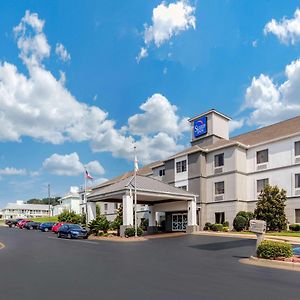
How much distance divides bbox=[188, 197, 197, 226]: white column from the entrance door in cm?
367

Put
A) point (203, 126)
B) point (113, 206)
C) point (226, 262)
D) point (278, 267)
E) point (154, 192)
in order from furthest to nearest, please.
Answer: point (113, 206), point (203, 126), point (154, 192), point (226, 262), point (278, 267)

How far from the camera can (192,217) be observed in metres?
39.5

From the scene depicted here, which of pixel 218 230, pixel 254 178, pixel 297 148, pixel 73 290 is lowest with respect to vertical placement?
pixel 218 230

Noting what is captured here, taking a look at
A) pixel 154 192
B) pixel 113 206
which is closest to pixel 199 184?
pixel 154 192

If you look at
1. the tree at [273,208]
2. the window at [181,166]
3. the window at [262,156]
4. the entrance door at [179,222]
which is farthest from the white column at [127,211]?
the window at [262,156]

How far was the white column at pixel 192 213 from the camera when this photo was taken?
39228 millimetres

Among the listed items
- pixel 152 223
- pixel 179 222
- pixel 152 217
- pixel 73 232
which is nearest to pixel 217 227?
pixel 179 222

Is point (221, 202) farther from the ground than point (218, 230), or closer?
farther from the ground

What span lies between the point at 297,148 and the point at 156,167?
2228cm

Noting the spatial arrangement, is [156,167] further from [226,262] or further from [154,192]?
[226,262]

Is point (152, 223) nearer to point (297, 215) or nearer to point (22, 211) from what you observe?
point (297, 215)

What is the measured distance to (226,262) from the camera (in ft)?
54.0

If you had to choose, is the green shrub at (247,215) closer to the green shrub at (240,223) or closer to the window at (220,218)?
the green shrub at (240,223)

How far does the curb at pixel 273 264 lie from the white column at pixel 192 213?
22493 mm
